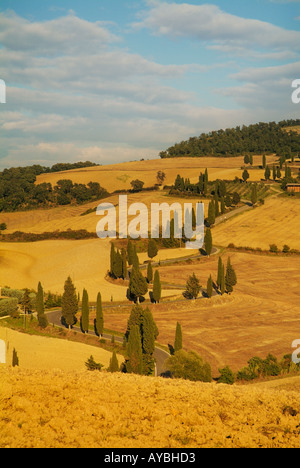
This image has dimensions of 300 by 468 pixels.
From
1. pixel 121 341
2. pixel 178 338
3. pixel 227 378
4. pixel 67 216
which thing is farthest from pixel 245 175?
pixel 227 378

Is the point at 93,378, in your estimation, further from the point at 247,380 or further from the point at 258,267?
the point at 258,267

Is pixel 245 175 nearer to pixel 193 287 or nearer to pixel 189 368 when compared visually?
pixel 193 287

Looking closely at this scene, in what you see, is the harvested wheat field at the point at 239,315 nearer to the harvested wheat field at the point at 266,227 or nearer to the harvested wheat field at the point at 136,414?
the harvested wheat field at the point at 266,227

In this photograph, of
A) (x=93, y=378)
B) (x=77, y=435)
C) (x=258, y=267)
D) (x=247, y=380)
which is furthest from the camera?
(x=258, y=267)

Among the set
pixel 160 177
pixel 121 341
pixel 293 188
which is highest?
pixel 160 177

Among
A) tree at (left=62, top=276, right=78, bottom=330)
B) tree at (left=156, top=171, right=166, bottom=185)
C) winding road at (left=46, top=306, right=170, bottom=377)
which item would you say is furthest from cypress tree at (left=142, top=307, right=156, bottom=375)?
tree at (left=156, top=171, right=166, bottom=185)

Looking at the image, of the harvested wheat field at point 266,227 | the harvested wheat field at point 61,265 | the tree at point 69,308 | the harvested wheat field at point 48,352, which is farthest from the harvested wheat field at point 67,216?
the harvested wheat field at point 48,352

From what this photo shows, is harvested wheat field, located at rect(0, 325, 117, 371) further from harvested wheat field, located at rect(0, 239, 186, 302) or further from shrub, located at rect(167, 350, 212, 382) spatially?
harvested wheat field, located at rect(0, 239, 186, 302)
